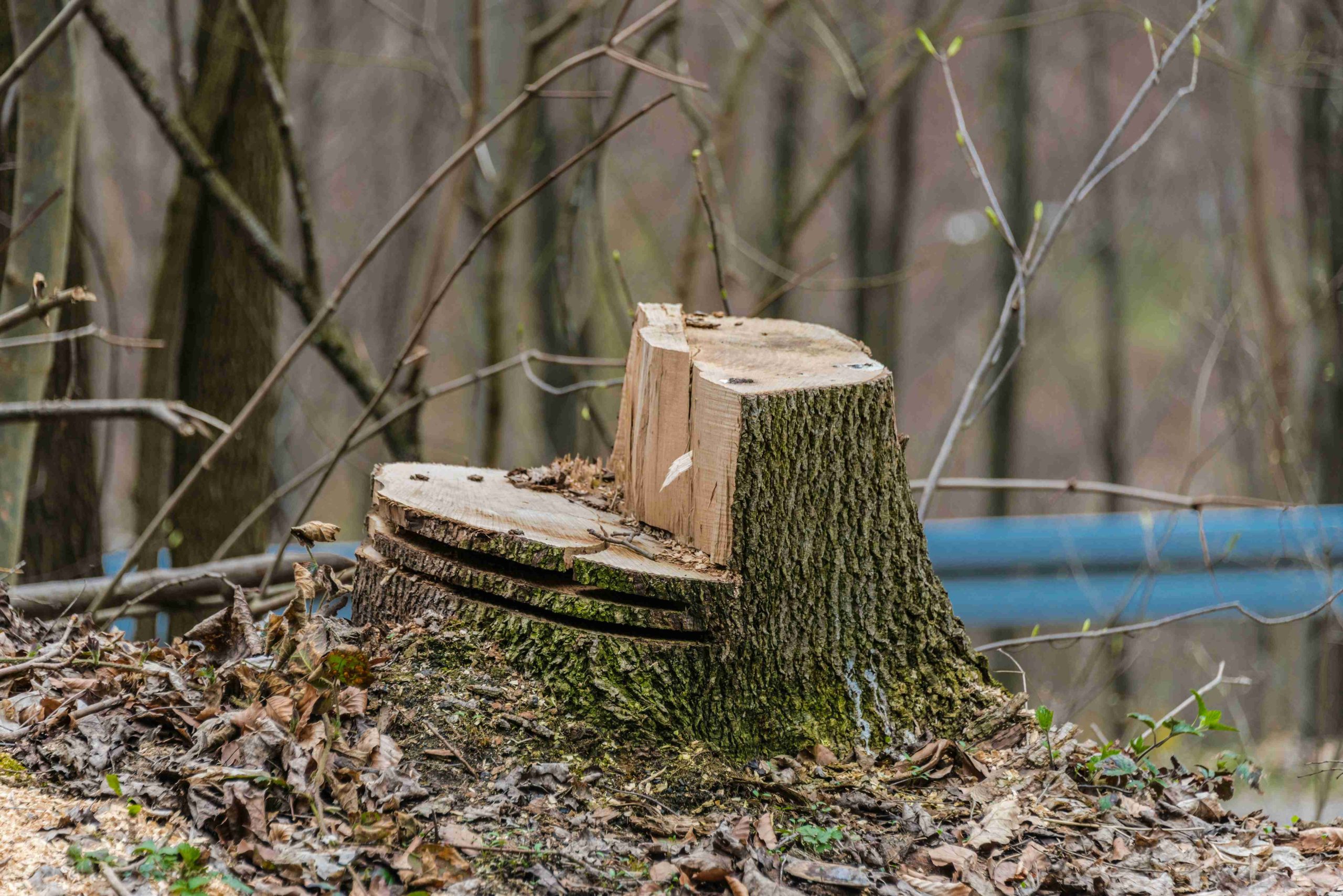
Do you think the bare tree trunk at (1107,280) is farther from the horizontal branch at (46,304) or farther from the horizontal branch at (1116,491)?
the horizontal branch at (46,304)

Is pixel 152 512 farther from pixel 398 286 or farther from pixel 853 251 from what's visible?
pixel 853 251

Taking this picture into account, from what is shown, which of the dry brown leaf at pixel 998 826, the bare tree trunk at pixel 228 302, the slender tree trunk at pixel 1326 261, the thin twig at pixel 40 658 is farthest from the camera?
the slender tree trunk at pixel 1326 261

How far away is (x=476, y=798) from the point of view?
1.96 meters

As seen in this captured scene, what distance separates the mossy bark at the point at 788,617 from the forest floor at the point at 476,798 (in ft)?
0.21

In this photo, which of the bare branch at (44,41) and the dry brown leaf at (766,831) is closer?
the dry brown leaf at (766,831)

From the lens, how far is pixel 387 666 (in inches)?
87.0

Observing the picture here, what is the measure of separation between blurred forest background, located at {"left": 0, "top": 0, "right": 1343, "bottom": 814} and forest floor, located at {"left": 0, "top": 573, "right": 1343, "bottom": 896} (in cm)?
201

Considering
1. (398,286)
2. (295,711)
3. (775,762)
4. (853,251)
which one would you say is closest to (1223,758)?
(775,762)

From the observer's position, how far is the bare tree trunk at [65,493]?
4.64m

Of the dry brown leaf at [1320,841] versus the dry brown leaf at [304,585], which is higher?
the dry brown leaf at [304,585]

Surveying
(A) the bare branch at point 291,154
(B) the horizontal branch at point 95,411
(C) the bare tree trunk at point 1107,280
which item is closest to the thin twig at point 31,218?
(B) the horizontal branch at point 95,411

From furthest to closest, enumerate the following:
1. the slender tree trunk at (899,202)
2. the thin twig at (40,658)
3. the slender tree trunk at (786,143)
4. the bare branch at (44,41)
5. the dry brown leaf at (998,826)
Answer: the slender tree trunk at (786,143) < the slender tree trunk at (899,202) < the bare branch at (44,41) < the thin twig at (40,658) < the dry brown leaf at (998,826)

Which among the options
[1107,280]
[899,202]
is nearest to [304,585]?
[899,202]

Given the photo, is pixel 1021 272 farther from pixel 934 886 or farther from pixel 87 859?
pixel 87 859
